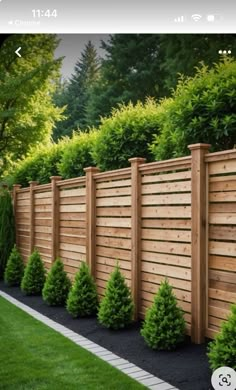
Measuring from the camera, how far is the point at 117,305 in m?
5.66

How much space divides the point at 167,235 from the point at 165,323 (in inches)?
41.8

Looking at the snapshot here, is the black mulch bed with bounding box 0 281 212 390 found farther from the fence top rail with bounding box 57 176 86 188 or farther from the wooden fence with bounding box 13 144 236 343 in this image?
the fence top rail with bounding box 57 176 86 188

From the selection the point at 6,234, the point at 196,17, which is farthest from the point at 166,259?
the point at 6,234

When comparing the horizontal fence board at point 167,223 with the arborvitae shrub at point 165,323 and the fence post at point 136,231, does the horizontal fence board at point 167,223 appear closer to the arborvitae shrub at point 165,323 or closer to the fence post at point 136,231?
the fence post at point 136,231

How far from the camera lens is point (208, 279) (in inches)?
182

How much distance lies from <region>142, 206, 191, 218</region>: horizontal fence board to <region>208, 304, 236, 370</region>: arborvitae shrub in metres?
1.49

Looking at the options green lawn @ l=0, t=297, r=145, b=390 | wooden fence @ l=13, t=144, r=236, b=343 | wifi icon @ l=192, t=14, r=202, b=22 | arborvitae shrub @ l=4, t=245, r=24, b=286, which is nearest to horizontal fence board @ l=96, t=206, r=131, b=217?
wooden fence @ l=13, t=144, r=236, b=343

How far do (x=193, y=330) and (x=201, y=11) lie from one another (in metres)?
3.54

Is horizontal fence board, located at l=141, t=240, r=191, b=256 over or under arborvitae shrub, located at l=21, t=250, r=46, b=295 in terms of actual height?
over

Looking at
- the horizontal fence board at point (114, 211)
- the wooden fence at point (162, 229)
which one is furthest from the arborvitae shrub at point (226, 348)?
the horizontal fence board at point (114, 211)

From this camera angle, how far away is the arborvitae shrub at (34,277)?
28.6ft

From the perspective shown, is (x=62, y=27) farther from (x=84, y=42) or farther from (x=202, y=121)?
(x=202, y=121)

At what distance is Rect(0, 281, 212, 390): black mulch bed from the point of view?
12.5ft

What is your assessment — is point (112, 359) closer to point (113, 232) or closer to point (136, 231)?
point (136, 231)
